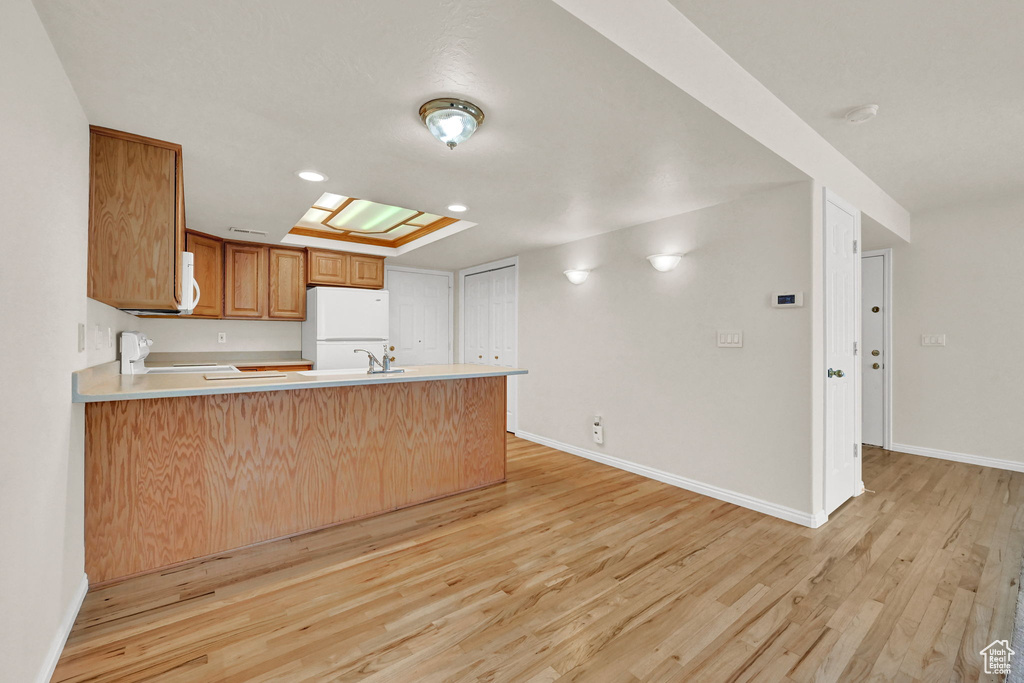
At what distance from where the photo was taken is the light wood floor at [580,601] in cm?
152

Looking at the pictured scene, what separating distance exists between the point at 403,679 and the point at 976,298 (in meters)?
5.17

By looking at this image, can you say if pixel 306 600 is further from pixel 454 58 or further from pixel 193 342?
pixel 193 342

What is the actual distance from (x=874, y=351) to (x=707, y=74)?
4.15m

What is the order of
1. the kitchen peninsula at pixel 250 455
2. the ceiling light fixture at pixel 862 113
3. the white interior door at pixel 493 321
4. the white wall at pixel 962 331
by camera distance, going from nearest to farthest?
1. the kitchen peninsula at pixel 250 455
2. the ceiling light fixture at pixel 862 113
3. the white wall at pixel 962 331
4. the white interior door at pixel 493 321

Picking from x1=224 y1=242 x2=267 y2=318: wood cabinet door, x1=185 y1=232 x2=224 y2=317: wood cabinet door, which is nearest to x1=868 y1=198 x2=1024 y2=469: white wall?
x1=224 y1=242 x2=267 y2=318: wood cabinet door

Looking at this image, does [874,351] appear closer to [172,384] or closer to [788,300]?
[788,300]

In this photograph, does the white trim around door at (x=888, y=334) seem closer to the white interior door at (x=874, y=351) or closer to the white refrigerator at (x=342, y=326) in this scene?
the white interior door at (x=874, y=351)

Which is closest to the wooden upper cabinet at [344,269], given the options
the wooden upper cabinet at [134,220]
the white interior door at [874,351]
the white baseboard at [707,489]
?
the wooden upper cabinet at [134,220]

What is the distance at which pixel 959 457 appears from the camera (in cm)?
390

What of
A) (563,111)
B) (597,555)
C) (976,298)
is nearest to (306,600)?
Answer: (597,555)

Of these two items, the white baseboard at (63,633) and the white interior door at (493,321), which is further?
the white interior door at (493,321)

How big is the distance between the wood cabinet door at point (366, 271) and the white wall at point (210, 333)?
88cm

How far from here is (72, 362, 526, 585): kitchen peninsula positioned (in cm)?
200

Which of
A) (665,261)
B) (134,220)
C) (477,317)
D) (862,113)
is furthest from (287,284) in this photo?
(862,113)
